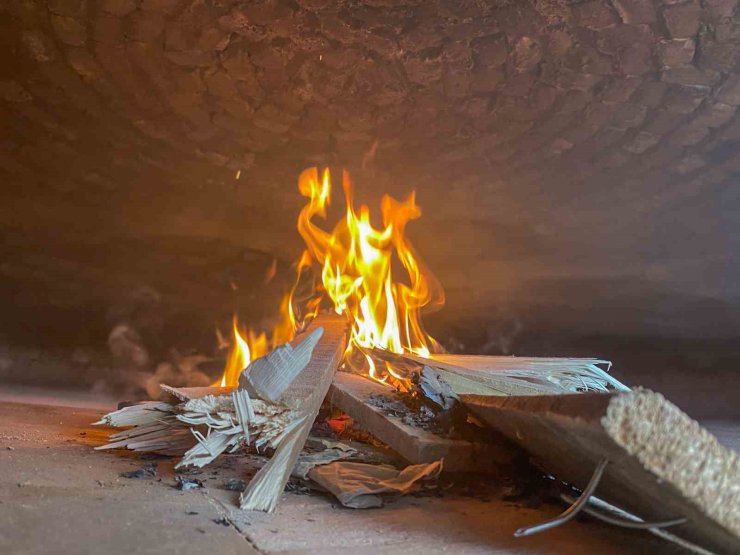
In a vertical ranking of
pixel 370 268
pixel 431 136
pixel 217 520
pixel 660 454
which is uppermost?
pixel 431 136

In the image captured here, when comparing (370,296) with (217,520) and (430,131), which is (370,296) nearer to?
(430,131)

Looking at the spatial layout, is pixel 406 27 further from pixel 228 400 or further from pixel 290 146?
pixel 228 400

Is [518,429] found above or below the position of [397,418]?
above

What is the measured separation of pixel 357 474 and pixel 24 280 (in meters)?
4.26

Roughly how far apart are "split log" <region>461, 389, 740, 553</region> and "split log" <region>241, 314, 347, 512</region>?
28.1 inches

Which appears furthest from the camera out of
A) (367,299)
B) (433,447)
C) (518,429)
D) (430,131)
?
(430,131)

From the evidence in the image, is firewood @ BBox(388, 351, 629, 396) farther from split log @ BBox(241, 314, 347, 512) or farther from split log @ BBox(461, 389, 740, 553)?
split log @ BBox(461, 389, 740, 553)

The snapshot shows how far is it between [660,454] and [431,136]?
350 centimetres

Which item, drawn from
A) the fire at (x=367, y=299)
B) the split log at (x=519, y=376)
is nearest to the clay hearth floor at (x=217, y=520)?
the split log at (x=519, y=376)

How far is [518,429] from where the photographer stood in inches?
68.2

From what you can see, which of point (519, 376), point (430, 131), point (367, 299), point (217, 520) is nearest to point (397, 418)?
point (519, 376)

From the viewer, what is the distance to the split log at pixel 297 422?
1.68 metres

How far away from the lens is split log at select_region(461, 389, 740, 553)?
1.20 m

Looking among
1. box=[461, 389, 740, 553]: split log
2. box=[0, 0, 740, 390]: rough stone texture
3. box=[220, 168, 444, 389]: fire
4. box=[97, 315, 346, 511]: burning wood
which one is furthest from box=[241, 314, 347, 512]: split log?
box=[0, 0, 740, 390]: rough stone texture
